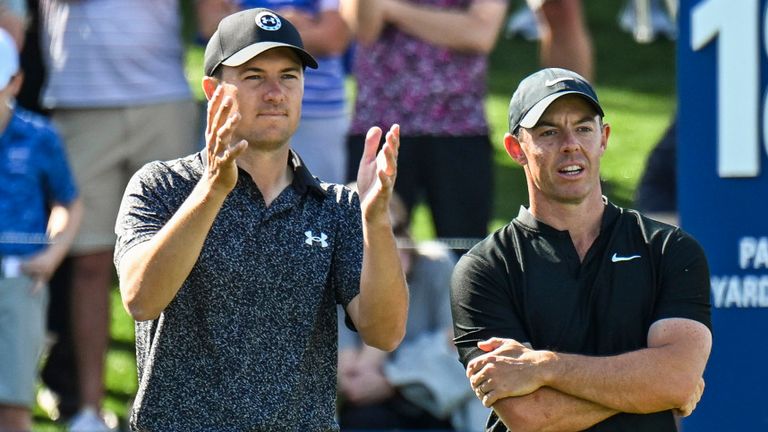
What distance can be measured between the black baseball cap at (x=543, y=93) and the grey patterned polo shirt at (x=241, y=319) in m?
0.65

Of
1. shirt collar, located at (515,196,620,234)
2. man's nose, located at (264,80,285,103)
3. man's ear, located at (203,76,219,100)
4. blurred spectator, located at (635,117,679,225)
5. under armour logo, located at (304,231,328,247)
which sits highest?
man's ear, located at (203,76,219,100)

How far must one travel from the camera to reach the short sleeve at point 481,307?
4.32 metres

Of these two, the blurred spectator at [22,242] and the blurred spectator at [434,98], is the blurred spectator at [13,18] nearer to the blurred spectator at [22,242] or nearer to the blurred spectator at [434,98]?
the blurred spectator at [22,242]

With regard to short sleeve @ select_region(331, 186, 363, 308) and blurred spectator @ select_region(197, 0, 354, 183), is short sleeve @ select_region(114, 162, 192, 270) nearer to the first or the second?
short sleeve @ select_region(331, 186, 363, 308)

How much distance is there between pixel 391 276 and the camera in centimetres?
412

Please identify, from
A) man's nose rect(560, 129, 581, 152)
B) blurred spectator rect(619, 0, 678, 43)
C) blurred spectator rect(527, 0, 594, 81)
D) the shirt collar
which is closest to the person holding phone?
the shirt collar

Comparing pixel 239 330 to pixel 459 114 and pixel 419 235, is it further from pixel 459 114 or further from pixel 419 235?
pixel 419 235

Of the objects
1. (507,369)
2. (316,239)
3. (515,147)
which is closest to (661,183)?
(515,147)

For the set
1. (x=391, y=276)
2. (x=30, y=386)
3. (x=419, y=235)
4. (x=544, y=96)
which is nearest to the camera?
(x=391, y=276)

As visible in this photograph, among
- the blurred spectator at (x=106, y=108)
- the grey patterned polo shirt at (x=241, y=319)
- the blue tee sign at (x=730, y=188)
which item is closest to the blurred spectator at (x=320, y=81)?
the blurred spectator at (x=106, y=108)

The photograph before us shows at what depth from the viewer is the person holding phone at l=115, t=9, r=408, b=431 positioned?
4098 millimetres

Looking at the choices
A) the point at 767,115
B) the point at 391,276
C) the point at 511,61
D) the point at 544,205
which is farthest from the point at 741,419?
the point at 511,61

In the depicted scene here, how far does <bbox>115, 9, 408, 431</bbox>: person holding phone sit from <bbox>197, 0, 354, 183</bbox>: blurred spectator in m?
2.64

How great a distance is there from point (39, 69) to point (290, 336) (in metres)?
4.08
